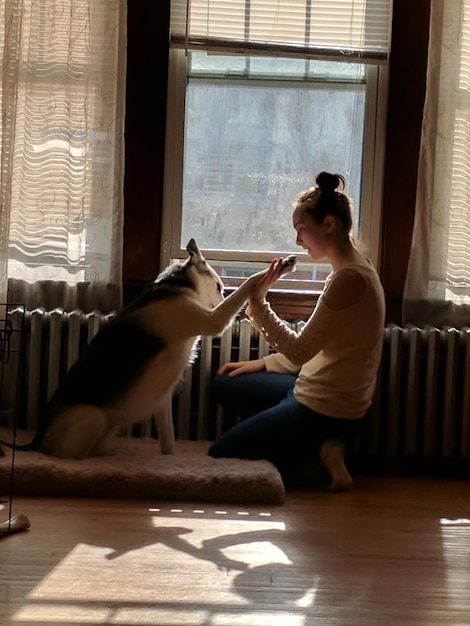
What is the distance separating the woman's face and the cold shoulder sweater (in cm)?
11

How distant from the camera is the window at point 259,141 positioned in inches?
134

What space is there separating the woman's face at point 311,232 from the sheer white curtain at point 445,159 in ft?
2.01

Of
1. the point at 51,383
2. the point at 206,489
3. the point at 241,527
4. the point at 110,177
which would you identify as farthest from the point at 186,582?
the point at 110,177

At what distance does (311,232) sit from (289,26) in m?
1.03

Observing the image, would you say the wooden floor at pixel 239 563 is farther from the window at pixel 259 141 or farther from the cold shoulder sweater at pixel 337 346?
the window at pixel 259 141

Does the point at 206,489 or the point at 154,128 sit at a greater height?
the point at 154,128

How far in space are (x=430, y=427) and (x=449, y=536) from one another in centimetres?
87

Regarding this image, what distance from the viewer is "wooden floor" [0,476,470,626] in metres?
1.74

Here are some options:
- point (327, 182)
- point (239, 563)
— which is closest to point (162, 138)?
point (327, 182)

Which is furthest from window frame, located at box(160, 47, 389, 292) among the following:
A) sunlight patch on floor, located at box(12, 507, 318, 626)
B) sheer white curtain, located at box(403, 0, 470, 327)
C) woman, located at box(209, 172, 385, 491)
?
sunlight patch on floor, located at box(12, 507, 318, 626)

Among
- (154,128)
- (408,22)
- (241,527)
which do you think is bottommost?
(241,527)

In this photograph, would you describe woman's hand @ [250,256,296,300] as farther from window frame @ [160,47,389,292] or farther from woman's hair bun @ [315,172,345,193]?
window frame @ [160,47,389,292]

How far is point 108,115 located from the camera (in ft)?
10.6

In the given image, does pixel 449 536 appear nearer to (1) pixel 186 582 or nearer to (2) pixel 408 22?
(1) pixel 186 582
